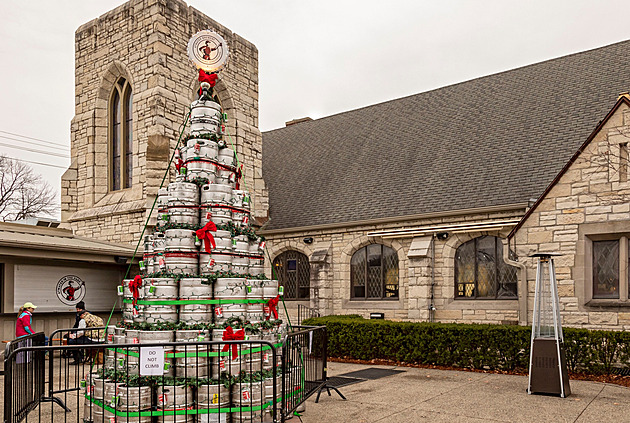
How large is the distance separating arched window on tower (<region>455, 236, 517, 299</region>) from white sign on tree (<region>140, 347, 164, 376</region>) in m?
11.3

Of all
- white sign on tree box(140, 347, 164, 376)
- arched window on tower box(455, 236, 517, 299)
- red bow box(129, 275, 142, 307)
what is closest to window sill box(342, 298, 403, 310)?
arched window on tower box(455, 236, 517, 299)

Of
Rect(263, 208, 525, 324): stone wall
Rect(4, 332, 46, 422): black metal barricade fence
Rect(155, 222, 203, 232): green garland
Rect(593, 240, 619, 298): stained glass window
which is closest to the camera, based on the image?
Rect(4, 332, 46, 422): black metal barricade fence

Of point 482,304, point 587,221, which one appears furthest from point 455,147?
point 587,221

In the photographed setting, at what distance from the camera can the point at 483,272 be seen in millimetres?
15703

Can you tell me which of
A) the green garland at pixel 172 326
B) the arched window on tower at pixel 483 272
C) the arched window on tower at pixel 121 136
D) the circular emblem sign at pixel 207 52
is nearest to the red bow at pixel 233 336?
the green garland at pixel 172 326

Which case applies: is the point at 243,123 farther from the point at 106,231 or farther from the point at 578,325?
the point at 578,325

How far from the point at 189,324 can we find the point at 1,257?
9101 millimetres

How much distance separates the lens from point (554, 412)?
7.77m

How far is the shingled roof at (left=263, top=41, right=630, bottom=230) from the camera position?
1633cm

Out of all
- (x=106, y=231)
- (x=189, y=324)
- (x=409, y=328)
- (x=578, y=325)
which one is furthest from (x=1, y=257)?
(x=578, y=325)

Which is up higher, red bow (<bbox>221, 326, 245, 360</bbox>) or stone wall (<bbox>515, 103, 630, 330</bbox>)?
stone wall (<bbox>515, 103, 630, 330</bbox>)

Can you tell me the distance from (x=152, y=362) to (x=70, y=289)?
10.5m

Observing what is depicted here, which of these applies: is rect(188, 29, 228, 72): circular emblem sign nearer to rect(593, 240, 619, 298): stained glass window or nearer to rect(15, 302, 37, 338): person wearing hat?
rect(15, 302, 37, 338): person wearing hat

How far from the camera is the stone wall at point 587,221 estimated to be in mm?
11352
